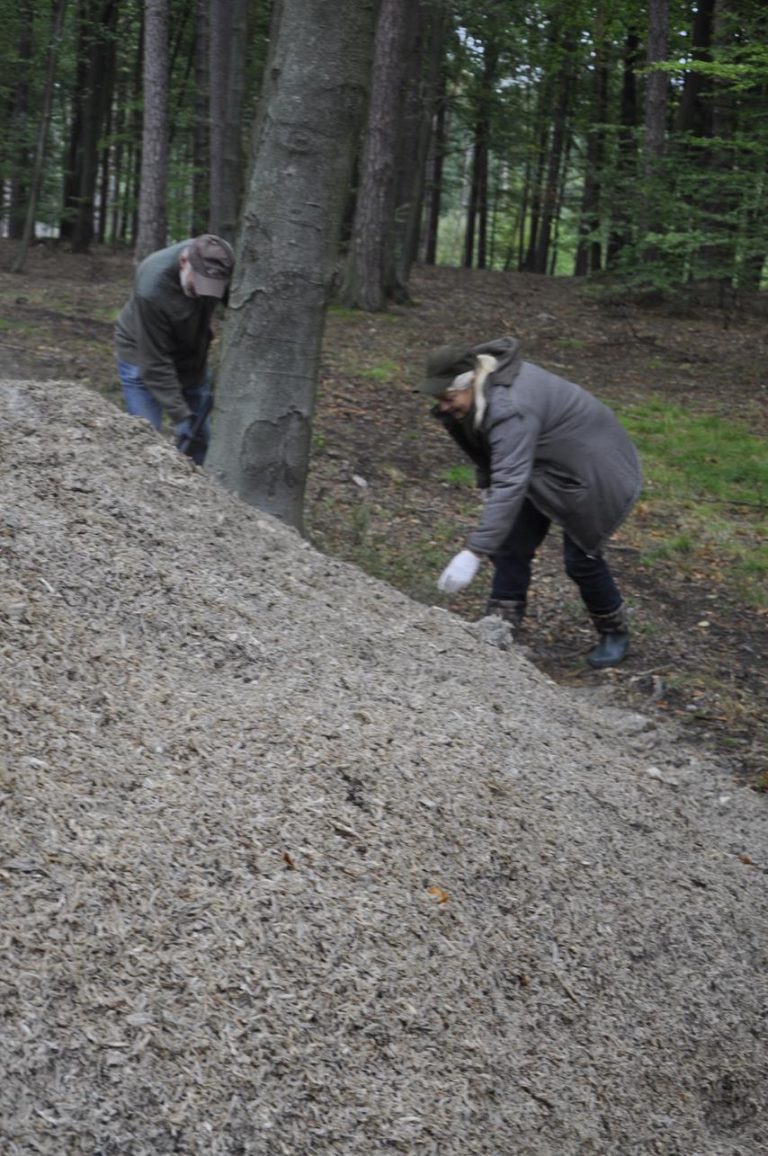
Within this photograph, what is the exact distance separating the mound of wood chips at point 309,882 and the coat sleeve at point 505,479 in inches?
33.9

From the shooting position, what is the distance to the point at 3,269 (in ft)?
48.8

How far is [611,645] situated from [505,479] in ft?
3.94

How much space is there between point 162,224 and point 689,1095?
31.8 feet

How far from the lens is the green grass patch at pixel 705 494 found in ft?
24.0

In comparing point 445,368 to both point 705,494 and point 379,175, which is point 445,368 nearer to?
point 705,494

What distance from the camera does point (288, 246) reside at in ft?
16.4

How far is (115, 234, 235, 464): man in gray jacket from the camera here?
5.62 m

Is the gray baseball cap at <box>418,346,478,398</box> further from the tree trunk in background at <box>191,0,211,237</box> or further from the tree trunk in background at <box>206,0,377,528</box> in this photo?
the tree trunk in background at <box>191,0,211,237</box>

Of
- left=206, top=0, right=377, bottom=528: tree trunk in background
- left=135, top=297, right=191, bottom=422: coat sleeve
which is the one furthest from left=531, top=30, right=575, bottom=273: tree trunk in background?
left=206, top=0, right=377, bottom=528: tree trunk in background

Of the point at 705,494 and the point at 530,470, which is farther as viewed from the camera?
the point at 705,494

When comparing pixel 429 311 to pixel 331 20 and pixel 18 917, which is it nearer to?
pixel 331 20

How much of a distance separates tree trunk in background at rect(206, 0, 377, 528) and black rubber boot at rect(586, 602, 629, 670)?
1.59 meters

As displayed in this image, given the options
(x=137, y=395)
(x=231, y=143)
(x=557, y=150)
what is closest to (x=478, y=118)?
(x=557, y=150)

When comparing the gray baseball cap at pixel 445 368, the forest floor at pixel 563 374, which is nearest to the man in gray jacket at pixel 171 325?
the forest floor at pixel 563 374
